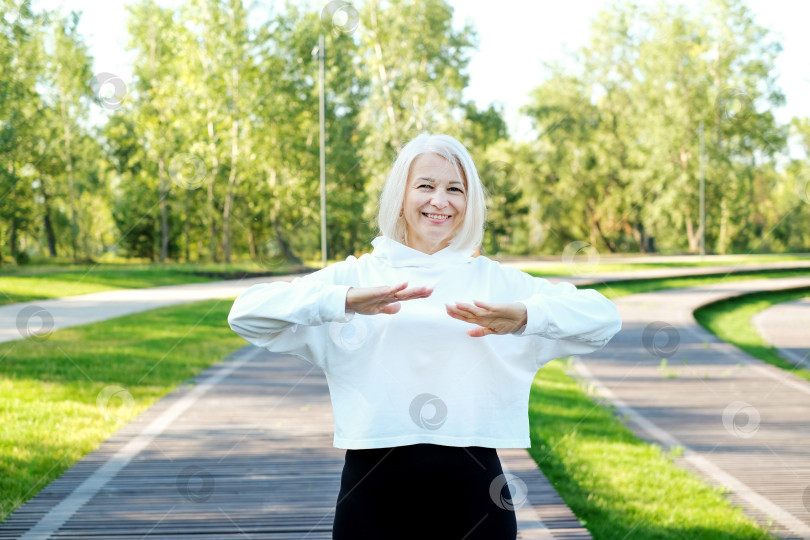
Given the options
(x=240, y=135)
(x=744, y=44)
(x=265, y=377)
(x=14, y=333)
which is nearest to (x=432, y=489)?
(x=265, y=377)

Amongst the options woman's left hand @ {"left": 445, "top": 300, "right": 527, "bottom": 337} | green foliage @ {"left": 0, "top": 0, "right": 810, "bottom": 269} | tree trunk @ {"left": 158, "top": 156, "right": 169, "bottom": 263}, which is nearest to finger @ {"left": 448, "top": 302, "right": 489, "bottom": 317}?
woman's left hand @ {"left": 445, "top": 300, "right": 527, "bottom": 337}

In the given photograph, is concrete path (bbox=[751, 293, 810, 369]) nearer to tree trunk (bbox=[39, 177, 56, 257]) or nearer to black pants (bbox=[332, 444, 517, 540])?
black pants (bbox=[332, 444, 517, 540])

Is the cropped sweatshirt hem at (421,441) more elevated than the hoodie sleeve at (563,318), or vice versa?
the hoodie sleeve at (563,318)

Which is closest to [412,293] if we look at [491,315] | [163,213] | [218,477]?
[491,315]

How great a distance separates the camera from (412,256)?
7.89ft

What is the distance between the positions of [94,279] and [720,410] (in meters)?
19.9

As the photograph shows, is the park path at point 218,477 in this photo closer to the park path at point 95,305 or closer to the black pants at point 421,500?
the black pants at point 421,500

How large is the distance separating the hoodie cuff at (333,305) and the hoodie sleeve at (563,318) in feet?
1.61

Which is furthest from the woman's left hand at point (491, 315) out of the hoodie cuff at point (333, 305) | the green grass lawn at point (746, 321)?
the green grass lawn at point (746, 321)

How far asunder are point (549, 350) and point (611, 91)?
4863 centimetres

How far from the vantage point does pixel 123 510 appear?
459 centimetres

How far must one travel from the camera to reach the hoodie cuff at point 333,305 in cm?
212

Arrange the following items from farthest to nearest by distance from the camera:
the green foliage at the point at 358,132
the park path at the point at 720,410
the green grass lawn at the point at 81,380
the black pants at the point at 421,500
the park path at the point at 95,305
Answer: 1. the green foliage at the point at 358,132
2. the park path at the point at 95,305
3. the green grass lawn at the point at 81,380
4. the park path at the point at 720,410
5. the black pants at the point at 421,500

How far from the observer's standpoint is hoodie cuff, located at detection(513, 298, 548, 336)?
85.6 inches
